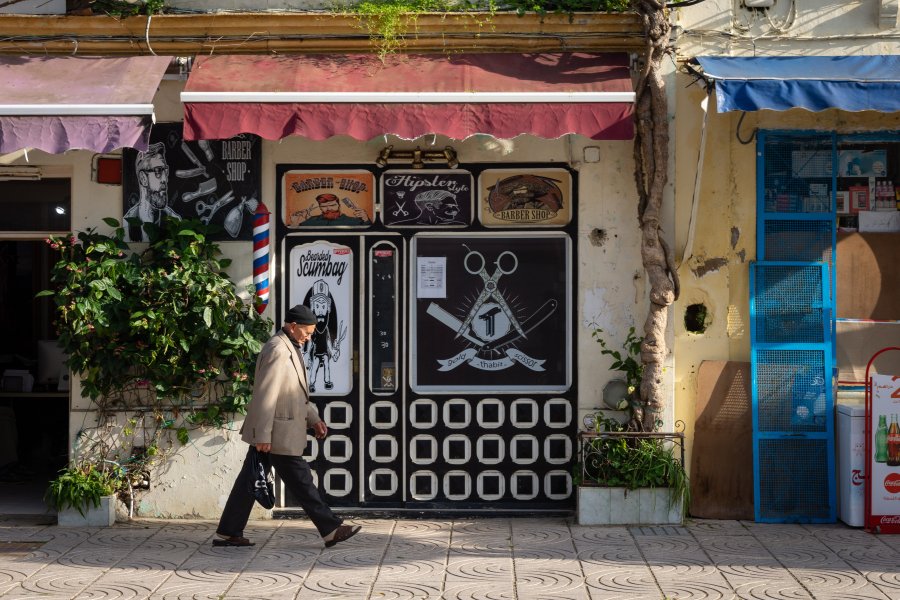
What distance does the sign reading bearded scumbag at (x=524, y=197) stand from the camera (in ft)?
28.6

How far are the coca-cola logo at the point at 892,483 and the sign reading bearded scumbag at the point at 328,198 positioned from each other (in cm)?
450

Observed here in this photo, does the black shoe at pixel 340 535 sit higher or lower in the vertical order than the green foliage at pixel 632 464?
lower

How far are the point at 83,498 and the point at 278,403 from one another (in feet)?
6.47

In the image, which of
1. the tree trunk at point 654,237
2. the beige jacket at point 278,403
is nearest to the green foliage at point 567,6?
the tree trunk at point 654,237

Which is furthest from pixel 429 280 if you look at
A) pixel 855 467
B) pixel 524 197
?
pixel 855 467

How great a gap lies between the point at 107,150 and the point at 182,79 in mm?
1223

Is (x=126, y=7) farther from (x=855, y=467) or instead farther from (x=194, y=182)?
(x=855, y=467)

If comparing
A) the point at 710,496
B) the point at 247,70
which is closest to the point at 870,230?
the point at 710,496

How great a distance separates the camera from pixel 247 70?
27.3 ft

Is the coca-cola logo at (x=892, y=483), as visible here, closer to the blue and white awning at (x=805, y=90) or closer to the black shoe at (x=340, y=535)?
the blue and white awning at (x=805, y=90)

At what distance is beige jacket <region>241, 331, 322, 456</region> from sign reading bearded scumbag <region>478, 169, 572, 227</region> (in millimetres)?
2139

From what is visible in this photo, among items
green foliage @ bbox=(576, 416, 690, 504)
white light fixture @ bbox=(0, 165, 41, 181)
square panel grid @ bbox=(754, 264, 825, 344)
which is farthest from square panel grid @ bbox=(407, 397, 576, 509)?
white light fixture @ bbox=(0, 165, 41, 181)

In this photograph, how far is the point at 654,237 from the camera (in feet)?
27.4

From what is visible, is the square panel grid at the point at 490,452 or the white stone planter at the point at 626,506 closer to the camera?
the white stone planter at the point at 626,506
